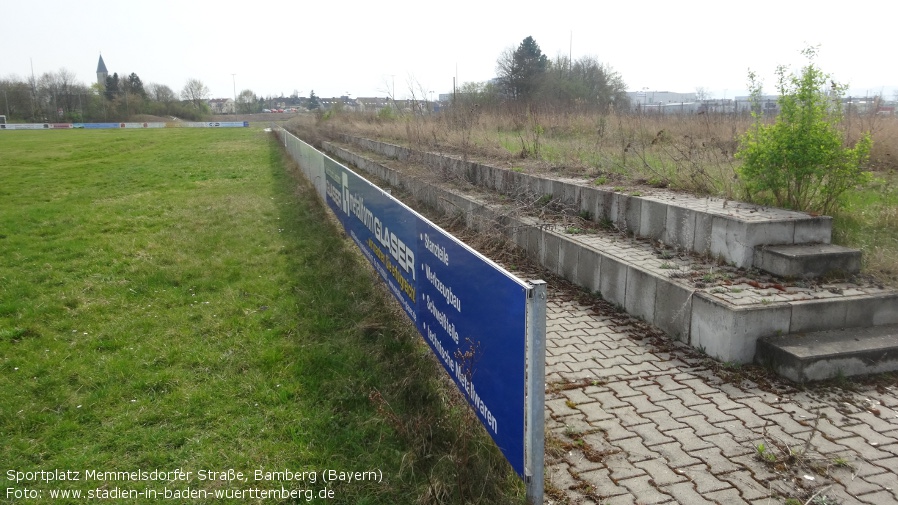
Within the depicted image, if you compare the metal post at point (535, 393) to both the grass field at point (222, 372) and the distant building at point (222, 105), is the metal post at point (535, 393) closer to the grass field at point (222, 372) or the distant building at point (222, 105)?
the grass field at point (222, 372)

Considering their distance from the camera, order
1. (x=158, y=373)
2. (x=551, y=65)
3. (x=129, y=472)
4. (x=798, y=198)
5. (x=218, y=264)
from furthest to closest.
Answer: (x=551, y=65) < (x=218, y=264) < (x=798, y=198) < (x=158, y=373) < (x=129, y=472)

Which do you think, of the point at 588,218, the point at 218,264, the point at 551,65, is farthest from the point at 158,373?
the point at 551,65

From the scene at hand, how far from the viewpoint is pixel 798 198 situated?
626 cm

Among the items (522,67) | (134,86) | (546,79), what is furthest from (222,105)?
(546,79)

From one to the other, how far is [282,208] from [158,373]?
899 cm

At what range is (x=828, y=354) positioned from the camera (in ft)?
13.7

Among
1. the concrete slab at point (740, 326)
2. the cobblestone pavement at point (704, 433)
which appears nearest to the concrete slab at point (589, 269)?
the cobblestone pavement at point (704, 433)

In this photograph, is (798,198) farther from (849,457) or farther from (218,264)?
(218,264)

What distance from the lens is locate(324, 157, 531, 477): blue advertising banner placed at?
114 inches

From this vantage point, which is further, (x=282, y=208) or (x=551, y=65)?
(x=551, y=65)

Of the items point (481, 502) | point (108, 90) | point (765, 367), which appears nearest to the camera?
point (481, 502)

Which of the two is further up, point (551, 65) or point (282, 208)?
point (551, 65)

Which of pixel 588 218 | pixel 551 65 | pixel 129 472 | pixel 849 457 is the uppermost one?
pixel 551 65

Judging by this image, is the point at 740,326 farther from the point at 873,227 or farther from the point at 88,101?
the point at 88,101
